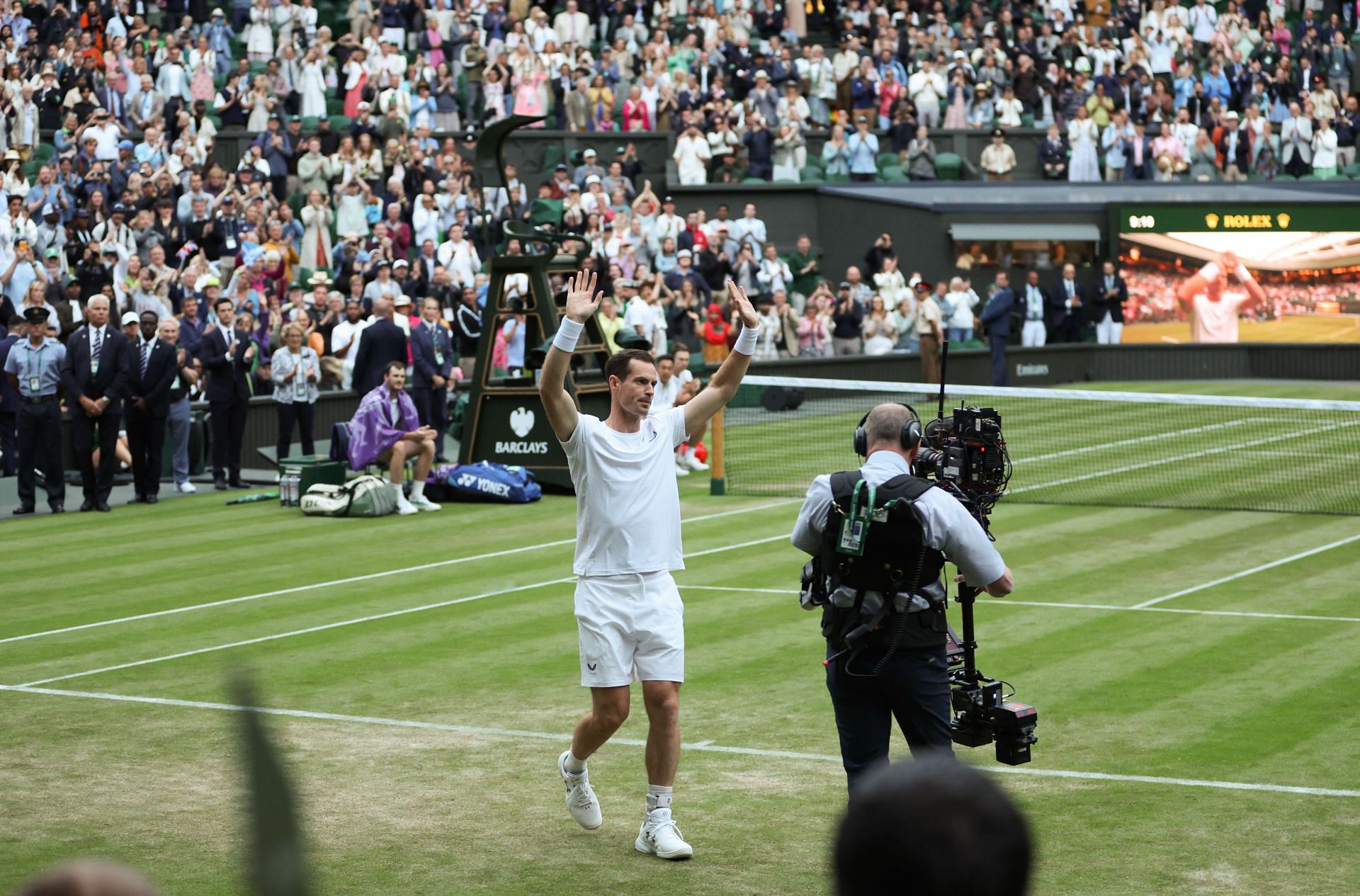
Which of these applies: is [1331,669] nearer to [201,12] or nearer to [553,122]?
[553,122]

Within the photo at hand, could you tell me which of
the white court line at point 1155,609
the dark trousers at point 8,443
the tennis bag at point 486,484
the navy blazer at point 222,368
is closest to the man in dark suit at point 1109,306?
the tennis bag at point 486,484

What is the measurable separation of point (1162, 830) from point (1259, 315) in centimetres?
3188

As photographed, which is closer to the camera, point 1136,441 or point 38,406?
point 38,406

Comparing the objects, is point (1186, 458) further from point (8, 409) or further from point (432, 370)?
point (8, 409)

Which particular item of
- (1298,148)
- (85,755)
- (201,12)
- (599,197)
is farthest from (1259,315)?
(85,755)

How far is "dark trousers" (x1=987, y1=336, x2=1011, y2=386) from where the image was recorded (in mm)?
34344

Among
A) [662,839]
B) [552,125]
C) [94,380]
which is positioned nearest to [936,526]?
[662,839]

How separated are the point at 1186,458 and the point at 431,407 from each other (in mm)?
10290

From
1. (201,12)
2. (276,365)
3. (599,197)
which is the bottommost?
(276,365)

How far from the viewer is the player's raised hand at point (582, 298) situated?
25.5ft

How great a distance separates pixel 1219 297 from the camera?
3812 cm

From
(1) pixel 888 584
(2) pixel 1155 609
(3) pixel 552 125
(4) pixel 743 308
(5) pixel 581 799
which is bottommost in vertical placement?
(2) pixel 1155 609

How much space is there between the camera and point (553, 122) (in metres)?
35.6

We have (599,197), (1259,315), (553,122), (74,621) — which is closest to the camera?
(74,621)
